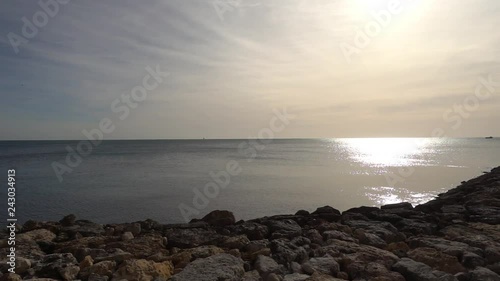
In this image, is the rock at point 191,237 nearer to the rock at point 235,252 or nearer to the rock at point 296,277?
the rock at point 235,252

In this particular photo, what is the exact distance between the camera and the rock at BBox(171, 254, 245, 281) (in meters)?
5.00

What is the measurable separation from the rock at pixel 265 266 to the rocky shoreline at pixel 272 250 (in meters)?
0.02

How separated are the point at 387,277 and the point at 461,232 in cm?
353

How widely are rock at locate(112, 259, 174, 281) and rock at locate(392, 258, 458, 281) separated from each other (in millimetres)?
3761

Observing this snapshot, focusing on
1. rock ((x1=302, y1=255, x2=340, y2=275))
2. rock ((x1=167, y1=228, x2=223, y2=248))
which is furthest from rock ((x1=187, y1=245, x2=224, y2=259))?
rock ((x1=302, y1=255, x2=340, y2=275))

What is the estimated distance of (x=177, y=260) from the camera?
19.2 ft

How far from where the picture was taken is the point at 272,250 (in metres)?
6.31

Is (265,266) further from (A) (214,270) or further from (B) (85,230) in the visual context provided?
(B) (85,230)

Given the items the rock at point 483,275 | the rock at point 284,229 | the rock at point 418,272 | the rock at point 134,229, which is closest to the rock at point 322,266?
the rock at point 418,272

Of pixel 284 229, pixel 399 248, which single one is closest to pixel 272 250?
pixel 284 229

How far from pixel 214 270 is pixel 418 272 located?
3184 millimetres

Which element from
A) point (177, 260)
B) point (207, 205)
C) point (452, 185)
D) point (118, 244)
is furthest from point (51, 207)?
point (452, 185)

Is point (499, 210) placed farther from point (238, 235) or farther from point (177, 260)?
point (177, 260)

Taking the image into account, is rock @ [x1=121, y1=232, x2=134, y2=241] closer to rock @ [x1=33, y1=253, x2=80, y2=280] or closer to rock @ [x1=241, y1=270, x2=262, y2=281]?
rock @ [x1=33, y1=253, x2=80, y2=280]
